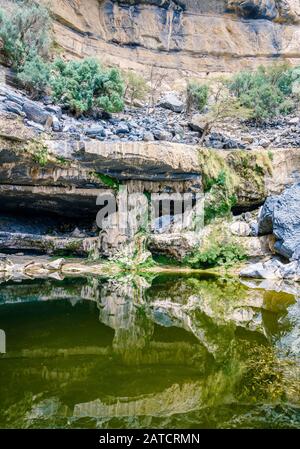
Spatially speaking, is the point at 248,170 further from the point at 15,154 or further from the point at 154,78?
the point at 154,78

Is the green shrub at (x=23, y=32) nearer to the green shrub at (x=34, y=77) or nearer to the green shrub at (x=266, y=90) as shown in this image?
the green shrub at (x=34, y=77)

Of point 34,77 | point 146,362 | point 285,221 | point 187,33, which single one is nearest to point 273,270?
point 285,221

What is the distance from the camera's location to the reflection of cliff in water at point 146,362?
2.81m

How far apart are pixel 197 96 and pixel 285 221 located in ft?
30.8

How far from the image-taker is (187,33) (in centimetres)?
2312

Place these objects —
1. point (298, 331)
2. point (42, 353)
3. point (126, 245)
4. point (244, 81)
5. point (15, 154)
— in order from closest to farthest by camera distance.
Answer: point (42, 353) → point (298, 331) → point (15, 154) → point (126, 245) → point (244, 81)

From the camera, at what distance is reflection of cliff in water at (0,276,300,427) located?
2809 mm

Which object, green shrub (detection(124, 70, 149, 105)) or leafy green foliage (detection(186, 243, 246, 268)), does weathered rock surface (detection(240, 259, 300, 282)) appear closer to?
leafy green foliage (detection(186, 243, 246, 268))

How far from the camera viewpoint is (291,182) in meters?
12.4

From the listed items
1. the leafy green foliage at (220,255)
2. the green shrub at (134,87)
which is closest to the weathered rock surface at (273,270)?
the leafy green foliage at (220,255)

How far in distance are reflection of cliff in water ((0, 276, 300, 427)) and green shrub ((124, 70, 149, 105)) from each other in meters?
12.9

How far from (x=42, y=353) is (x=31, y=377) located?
621 mm

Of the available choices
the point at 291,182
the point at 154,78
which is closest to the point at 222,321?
the point at 291,182

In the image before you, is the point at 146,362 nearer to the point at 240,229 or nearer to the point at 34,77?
the point at 240,229
